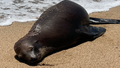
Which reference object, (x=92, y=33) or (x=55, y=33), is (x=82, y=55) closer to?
(x=55, y=33)

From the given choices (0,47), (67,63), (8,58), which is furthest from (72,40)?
(0,47)

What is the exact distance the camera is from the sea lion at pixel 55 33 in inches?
126

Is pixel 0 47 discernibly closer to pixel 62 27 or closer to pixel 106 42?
pixel 62 27

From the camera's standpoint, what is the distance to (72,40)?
3820 mm

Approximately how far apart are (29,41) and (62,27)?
32.5 inches

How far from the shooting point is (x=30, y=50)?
3145mm

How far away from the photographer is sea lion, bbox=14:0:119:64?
3.21m

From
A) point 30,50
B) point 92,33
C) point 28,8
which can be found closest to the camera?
point 30,50

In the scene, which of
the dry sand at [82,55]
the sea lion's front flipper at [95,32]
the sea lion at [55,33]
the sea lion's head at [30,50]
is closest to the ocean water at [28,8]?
the dry sand at [82,55]

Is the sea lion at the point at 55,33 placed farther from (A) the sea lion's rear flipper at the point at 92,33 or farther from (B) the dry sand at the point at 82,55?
(B) the dry sand at the point at 82,55

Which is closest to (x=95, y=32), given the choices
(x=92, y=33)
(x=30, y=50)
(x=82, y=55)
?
(x=92, y=33)

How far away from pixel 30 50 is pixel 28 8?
173 inches

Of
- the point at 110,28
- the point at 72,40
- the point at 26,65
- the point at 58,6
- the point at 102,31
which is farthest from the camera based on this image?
the point at 110,28

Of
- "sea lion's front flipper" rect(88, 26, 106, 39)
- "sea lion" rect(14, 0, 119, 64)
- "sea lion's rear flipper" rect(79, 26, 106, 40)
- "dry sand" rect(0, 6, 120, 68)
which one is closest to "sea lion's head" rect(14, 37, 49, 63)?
"sea lion" rect(14, 0, 119, 64)
